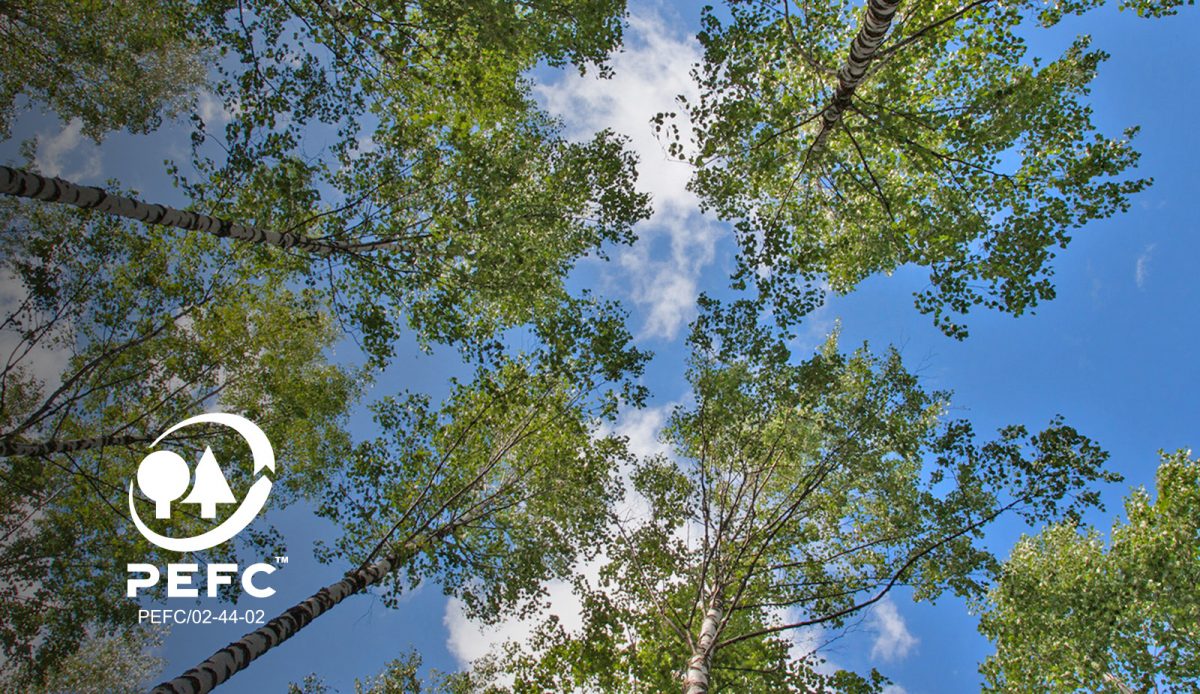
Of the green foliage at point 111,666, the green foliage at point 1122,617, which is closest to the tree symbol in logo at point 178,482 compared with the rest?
the green foliage at point 111,666

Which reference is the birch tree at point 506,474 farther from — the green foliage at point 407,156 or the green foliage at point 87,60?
the green foliage at point 87,60

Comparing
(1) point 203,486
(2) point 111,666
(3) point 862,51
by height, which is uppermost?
(3) point 862,51

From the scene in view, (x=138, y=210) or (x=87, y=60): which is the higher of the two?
(x=87, y=60)

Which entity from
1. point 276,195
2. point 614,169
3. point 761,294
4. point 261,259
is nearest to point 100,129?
point 261,259

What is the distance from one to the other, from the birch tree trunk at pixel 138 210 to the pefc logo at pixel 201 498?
5939 millimetres

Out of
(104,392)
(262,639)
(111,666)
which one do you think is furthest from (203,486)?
(262,639)

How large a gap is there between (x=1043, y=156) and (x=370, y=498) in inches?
486

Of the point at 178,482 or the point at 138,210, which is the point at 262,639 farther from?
the point at 178,482

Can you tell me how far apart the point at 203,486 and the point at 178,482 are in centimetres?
48

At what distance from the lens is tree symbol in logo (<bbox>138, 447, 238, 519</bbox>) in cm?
1148

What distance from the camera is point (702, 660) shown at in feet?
23.9

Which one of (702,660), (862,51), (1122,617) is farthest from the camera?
(1122,617)

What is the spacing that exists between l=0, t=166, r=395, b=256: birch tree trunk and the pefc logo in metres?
5.94

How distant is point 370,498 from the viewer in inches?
368
